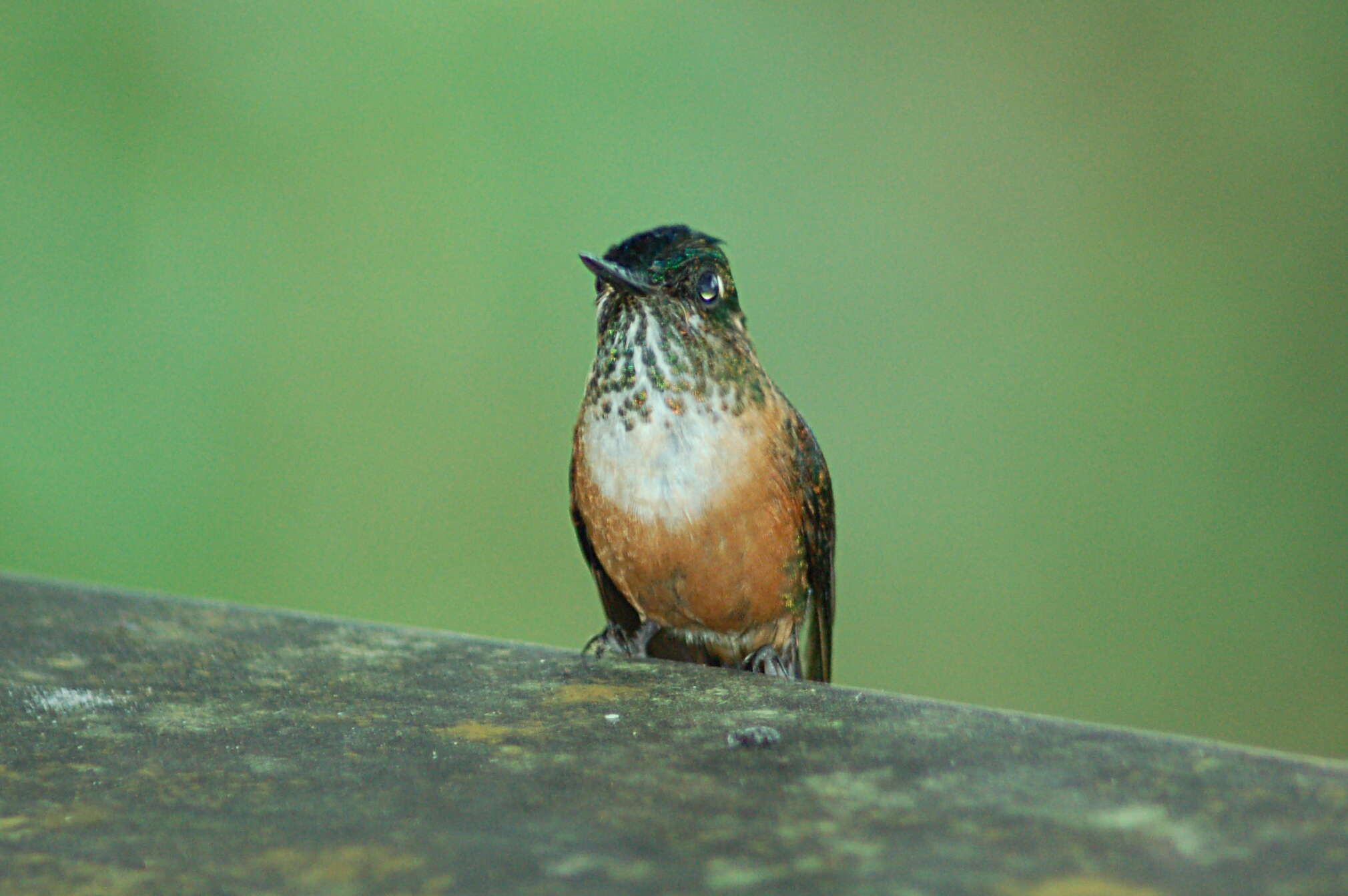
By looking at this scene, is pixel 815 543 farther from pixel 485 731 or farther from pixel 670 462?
pixel 485 731

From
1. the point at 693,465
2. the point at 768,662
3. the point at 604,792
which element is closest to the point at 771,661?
the point at 768,662

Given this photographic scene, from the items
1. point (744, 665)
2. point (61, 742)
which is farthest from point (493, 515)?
point (61, 742)

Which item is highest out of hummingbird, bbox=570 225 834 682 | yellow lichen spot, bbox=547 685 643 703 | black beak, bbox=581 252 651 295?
black beak, bbox=581 252 651 295

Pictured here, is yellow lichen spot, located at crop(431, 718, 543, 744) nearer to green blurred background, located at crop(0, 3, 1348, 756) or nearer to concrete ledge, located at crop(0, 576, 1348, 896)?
concrete ledge, located at crop(0, 576, 1348, 896)

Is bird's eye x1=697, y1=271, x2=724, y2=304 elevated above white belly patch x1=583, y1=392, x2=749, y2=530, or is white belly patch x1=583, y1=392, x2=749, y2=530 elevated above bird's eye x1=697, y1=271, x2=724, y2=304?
bird's eye x1=697, y1=271, x2=724, y2=304

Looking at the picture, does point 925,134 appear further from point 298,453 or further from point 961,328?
point 298,453

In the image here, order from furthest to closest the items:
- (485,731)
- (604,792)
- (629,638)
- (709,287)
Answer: (629,638), (709,287), (485,731), (604,792)

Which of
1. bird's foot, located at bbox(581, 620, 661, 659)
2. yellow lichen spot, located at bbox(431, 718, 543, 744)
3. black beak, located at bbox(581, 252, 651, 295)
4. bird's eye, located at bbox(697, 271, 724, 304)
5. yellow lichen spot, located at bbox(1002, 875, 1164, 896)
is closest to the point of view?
yellow lichen spot, located at bbox(1002, 875, 1164, 896)

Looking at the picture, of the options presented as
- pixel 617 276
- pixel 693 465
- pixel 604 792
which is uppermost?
pixel 617 276

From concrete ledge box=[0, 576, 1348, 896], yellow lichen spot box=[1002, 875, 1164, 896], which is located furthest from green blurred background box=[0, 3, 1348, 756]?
yellow lichen spot box=[1002, 875, 1164, 896]
